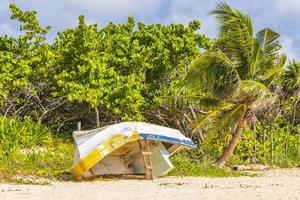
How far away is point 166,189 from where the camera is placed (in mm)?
13125

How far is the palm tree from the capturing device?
24.7 meters

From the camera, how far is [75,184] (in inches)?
567

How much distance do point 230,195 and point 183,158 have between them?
7.68 meters

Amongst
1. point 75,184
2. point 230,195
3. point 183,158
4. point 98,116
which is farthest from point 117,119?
point 230,195

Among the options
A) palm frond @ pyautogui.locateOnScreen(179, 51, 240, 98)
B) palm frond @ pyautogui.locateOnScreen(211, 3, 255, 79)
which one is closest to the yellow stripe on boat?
palm frond @ pyautogui.locateOnScreen(179, 51, 240, 98)

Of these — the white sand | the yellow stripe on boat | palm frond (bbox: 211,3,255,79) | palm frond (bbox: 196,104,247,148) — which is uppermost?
palm frond (bbox: 211,3,255,79)

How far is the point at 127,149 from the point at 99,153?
89.9 inches

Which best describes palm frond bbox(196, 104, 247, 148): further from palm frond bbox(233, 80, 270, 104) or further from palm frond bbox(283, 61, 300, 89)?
palm frond bbox(283, 61, 300, 89)

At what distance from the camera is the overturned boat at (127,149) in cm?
1498

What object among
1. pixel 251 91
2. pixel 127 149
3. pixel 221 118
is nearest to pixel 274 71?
pixel 251 91

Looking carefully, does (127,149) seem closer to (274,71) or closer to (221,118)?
(221,118)

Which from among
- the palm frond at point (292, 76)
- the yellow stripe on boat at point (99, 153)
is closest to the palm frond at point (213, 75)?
the yellow stripe on boat at point (99, 153)

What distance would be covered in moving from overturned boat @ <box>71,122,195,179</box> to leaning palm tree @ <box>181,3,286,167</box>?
2002 millimetres

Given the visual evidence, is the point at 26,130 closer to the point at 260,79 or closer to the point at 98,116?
the point at 98,116
